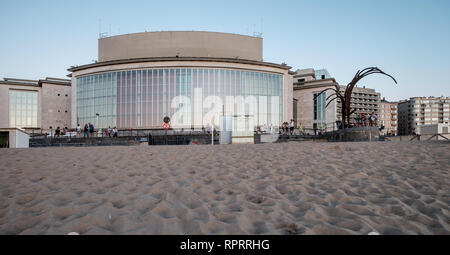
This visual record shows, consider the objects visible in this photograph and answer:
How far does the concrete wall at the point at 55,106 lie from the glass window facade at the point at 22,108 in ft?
10.5

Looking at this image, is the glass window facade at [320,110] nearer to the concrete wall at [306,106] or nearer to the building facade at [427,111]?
the concrete wall at [306,106]

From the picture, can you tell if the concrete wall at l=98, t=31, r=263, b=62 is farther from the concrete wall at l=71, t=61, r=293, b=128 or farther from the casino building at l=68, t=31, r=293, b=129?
the concrete wall at l=71, t=61, r=293, b=128

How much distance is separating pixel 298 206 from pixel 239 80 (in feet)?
127

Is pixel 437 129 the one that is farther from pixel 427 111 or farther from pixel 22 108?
pixel 427 111

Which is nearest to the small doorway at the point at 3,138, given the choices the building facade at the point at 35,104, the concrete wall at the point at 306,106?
the building facade at the point at 35,104

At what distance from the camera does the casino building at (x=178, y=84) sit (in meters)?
40.6

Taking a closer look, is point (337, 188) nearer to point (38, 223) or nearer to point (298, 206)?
point (298, 206)

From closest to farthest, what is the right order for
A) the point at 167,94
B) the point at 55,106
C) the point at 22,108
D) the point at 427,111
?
the point at 167,94 < the point at 22,108 < the point at 55,106 < the point at 427,111

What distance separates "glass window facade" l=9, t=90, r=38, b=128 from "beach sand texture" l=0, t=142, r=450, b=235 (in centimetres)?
5355

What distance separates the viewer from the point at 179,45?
44.2 m

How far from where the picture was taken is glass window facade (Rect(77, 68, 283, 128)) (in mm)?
40562

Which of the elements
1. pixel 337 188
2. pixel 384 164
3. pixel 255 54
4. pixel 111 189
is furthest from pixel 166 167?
pixel 255 54

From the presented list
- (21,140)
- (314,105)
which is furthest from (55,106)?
(314,105)

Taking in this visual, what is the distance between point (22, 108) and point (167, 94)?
31549 millimetres
